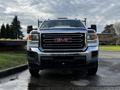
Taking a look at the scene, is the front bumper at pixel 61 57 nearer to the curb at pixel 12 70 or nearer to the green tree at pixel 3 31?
the curb at pixel 12 70

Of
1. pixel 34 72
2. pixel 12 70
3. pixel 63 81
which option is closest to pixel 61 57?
pixel 63 81

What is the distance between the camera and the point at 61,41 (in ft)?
29.4

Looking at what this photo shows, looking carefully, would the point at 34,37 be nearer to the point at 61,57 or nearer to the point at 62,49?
the point at 62,49

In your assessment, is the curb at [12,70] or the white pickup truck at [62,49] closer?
the white pickup truck at [62,49]

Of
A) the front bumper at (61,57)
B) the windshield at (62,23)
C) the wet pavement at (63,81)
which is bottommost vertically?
the wet pavement at (63,81)

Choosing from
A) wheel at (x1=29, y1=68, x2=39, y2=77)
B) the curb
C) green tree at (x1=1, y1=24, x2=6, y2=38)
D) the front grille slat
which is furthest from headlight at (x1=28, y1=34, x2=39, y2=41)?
green tree at (x1=1, y1=24, x2=6, y2=38)

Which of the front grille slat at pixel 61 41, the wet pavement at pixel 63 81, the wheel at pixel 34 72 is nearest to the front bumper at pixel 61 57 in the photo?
the front grille slat at pixel 61 41

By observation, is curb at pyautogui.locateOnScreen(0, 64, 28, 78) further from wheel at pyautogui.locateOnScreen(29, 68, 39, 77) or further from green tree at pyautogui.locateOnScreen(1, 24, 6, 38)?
green tree at pyautogui.locateOnScreen(1, 24, 6, 38)

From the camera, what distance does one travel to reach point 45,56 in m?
8.78

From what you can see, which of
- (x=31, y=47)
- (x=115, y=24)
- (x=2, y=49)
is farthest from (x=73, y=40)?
(x=115, y=24)

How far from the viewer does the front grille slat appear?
897 centimetres

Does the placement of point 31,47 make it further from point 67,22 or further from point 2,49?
point 2,49

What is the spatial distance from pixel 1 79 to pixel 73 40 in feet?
7.99

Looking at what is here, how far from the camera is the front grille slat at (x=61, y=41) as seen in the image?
897 cm
